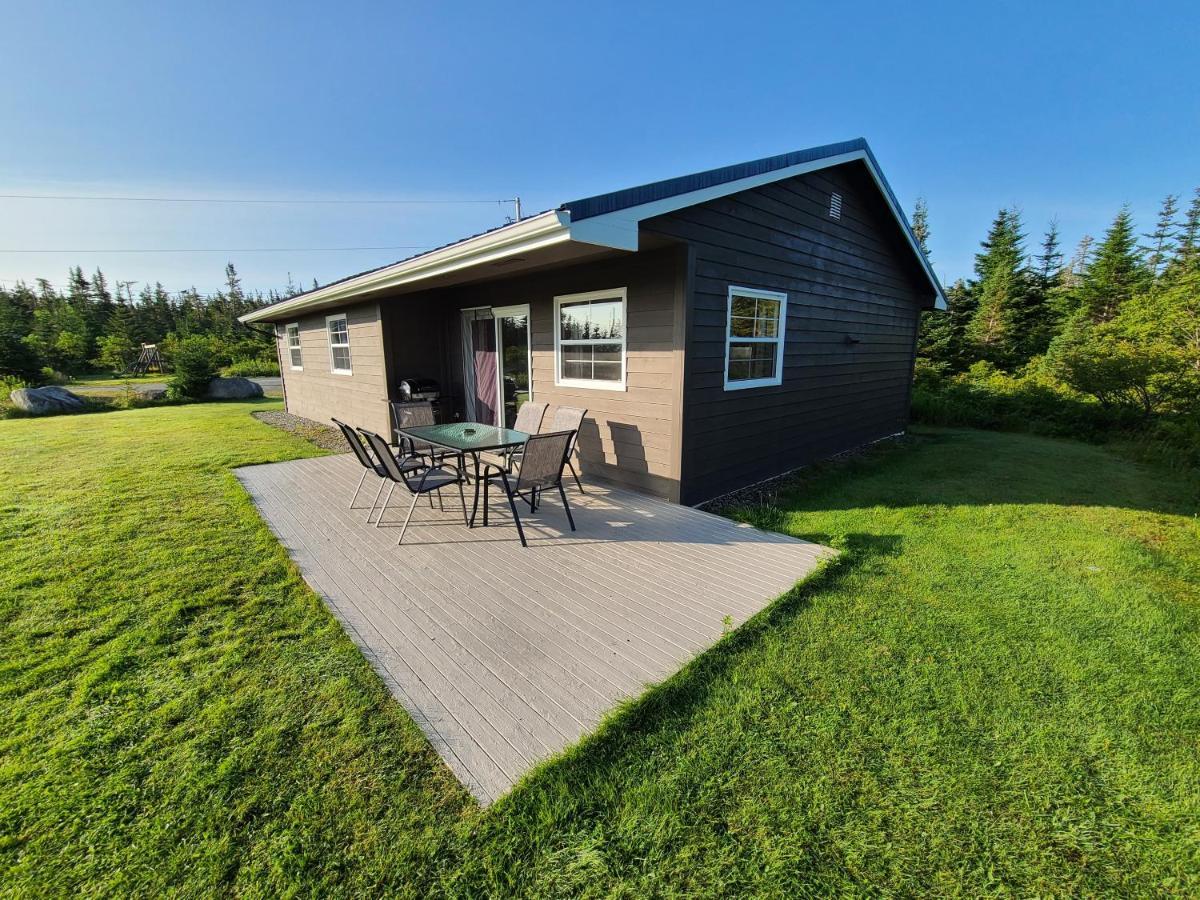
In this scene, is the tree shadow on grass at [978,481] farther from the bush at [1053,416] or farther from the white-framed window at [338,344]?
the white-framed window at [338,344]

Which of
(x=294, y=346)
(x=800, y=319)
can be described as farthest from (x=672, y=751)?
(x=294, y=346)

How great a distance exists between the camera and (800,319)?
5949mm

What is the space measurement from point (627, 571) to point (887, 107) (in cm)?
1072

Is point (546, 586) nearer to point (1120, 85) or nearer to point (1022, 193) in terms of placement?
point (1120, 85)

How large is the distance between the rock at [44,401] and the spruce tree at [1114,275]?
35.7m

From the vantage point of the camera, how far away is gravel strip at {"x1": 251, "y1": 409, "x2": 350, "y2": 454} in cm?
814

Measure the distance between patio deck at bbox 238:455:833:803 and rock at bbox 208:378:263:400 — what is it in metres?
13.7

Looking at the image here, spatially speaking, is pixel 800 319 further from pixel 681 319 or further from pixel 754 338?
pixel 681 319

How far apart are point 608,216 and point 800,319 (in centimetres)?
350

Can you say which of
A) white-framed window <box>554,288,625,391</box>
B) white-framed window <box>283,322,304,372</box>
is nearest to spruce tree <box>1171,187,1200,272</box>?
white-framed window <box>554,288,625,391</box>

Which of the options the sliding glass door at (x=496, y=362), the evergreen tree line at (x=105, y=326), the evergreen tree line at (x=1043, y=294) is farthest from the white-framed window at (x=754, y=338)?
the evergreen tree line at (x=105, y=326)

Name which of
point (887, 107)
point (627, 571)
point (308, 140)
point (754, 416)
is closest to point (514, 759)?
point (627, 571)

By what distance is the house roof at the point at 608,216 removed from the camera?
331 centimetres

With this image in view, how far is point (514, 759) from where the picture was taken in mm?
1862
